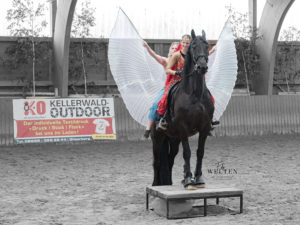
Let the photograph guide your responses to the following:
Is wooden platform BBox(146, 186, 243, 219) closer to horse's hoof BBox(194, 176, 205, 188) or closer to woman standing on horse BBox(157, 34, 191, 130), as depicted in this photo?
horse's hoof BBox(194, 176, 205, 188)

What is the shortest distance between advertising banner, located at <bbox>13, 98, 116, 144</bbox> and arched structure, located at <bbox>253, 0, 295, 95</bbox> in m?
8.00

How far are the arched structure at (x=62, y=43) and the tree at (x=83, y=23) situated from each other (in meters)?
0.97

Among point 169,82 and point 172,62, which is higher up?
point 172,62

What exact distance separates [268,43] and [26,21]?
9674mm

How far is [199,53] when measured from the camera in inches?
228

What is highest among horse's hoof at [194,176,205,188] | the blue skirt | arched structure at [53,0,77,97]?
arched structure at [53,0,77,97]

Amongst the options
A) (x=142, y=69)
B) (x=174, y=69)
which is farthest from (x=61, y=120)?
(x=174, y=69)

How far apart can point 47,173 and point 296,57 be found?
15.0m

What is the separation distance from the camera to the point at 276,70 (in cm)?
2180

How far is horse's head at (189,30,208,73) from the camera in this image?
18.7 ft

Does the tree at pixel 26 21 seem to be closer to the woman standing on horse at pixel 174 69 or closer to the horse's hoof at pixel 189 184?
the woman standing on horse at pixel 174 69

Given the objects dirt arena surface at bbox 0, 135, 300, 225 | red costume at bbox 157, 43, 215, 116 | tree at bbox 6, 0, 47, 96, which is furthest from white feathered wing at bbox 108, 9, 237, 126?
tree at bbox 6, 0, 47, 96

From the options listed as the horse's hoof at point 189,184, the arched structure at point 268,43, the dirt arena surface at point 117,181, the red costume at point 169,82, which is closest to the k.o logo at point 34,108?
the dirt arena surface at point 117,181

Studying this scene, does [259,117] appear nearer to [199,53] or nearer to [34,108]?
[34,108]
